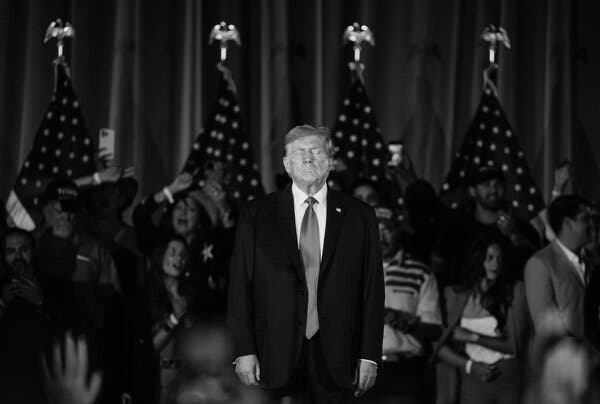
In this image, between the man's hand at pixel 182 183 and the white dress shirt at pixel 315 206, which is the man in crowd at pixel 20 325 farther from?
the white dress shirt at pixel 315 206

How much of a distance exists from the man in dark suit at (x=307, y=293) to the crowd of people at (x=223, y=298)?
1.76m

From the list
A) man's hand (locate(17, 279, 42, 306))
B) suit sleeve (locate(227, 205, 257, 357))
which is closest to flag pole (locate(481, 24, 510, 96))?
man's hand (locate(17, 279, 42, 306))

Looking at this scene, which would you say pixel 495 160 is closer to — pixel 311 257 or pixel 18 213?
pixel 18 213

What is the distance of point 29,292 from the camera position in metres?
5.79

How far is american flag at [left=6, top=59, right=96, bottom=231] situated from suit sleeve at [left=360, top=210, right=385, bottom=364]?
138 inches

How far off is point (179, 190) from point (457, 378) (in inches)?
77.0

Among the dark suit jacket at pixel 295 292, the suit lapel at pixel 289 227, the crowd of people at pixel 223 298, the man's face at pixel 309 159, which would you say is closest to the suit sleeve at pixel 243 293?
the dark suit jacket at pixel 295 292

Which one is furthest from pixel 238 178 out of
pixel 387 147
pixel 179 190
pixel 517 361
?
pixel 517 361

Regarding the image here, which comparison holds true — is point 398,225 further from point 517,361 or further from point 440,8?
point 440,8

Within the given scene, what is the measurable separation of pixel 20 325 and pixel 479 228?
254cm

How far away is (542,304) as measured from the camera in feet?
17.2

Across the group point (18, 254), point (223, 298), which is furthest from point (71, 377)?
point (223, 298)

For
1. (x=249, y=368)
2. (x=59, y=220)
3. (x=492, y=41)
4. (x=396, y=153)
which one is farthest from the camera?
(x=492, y=41)

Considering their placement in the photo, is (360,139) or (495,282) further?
(360,139)
